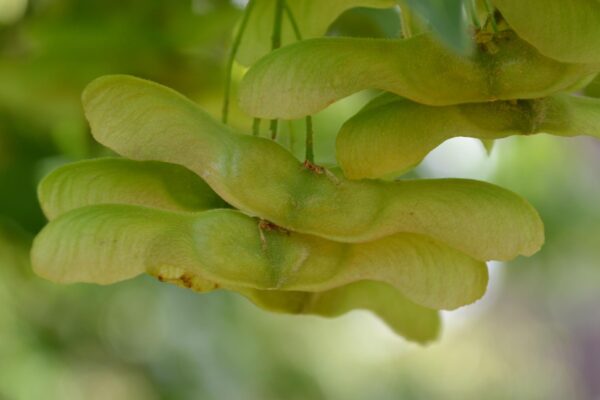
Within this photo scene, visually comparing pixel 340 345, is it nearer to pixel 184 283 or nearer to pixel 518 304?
pixel 518 304

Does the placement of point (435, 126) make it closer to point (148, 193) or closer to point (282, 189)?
point (282, 189)

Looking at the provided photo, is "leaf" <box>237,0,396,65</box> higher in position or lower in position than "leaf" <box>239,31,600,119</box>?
lower

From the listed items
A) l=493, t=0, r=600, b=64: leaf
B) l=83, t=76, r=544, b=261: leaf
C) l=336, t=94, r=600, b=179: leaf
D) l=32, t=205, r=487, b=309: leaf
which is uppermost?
l=493, t=0, r=600, b=64: leaf

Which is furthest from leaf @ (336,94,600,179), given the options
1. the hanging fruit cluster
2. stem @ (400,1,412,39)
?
stem @ (400,1,412,39)

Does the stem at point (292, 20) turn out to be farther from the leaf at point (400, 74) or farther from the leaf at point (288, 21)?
the leaf at point (400, 74)

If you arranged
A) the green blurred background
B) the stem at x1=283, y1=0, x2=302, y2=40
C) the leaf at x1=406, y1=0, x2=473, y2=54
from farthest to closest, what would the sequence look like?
the green blurred background, the stem at x1=283, y1=0, x2=302, y2=40, the leaf at x1=406, y1=0, x2=473, y2=54

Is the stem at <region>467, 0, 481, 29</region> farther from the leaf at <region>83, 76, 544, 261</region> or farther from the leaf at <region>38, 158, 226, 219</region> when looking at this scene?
the leaf at <region>38, 158, 226, 219</region>

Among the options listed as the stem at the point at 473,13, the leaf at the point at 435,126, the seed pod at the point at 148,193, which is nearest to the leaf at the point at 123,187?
the seed pod at the point at 148,193

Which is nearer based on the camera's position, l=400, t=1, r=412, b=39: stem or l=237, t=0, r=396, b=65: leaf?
l=400, t=1, r=412, b=39: stem
